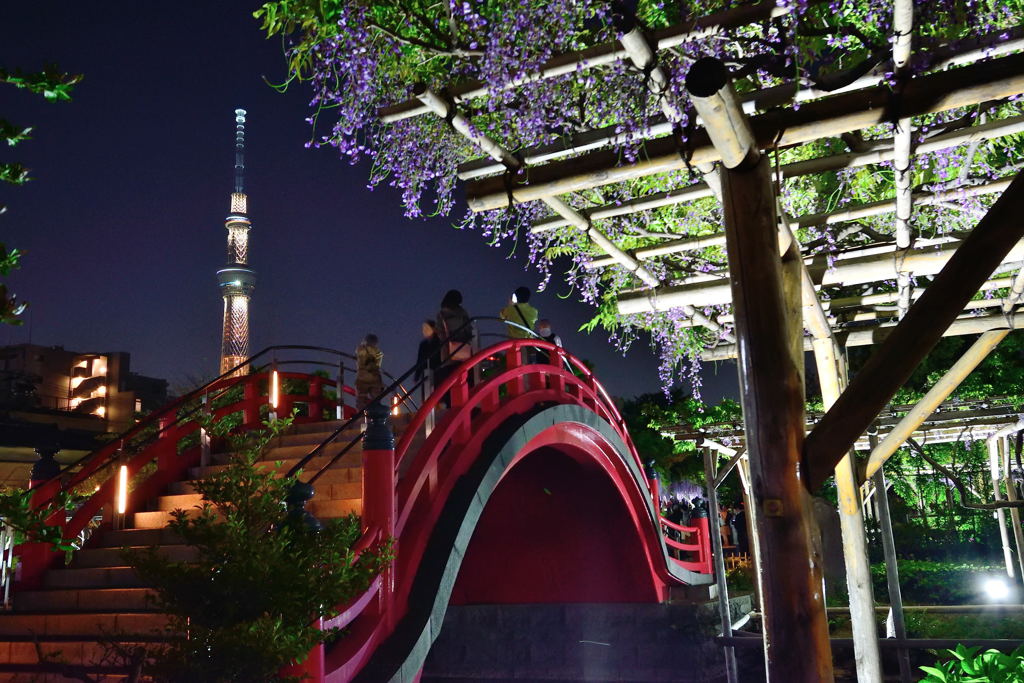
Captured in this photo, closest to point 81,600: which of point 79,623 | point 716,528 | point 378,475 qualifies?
point 79,623

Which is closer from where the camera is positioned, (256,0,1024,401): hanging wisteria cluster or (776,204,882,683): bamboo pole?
(256,0,1024,401): hanging wisteria cluster

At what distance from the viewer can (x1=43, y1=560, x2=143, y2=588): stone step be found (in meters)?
6.66

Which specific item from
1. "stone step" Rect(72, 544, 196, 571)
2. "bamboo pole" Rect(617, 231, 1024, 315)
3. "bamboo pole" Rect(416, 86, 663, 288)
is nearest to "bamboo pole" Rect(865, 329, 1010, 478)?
"bamboo pole" Rect(617, 231, 1024, 315)

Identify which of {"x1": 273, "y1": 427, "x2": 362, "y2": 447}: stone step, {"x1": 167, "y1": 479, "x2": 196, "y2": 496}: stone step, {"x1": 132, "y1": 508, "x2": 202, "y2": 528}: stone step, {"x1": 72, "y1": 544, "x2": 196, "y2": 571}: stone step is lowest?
{"x1": 72, "y1": 544, "x2": 196, "y2": 571}: stone step

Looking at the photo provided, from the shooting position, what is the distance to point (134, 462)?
298 inches

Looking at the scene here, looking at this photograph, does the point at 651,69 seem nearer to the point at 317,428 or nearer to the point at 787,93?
the point at 787,93

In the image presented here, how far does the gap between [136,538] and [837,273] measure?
6.44m

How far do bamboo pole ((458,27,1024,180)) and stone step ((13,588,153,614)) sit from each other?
4360 millimetres

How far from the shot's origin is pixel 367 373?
33.7ft

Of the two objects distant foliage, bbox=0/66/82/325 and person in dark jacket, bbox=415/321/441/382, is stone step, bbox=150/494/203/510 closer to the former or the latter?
person in dark jacket, bbox=415/321/441/382

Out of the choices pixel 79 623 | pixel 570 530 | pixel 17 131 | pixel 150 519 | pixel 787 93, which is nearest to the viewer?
pixel 17 131

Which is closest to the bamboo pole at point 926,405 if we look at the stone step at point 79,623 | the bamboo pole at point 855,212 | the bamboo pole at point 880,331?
the bamboo pole at point 880,331

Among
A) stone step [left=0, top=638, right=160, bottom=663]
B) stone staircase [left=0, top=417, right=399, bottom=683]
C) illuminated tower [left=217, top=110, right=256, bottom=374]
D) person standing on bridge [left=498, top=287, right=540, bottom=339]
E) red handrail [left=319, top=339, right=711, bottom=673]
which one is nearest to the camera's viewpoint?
stone step [left=0, top=638, right=160, bottom=663]

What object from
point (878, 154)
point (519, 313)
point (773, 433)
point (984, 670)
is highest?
point (519, 313)
